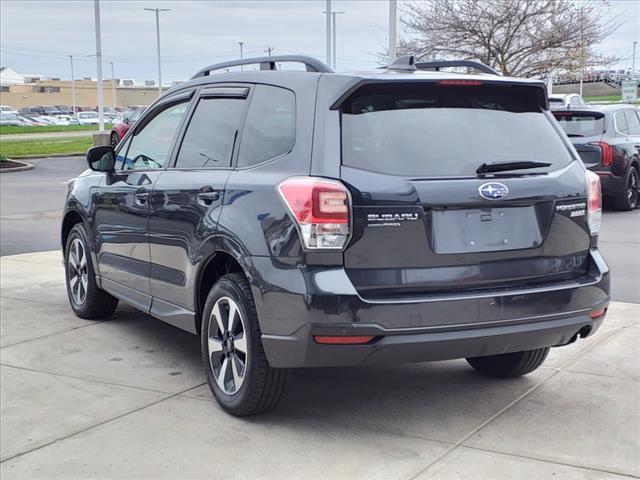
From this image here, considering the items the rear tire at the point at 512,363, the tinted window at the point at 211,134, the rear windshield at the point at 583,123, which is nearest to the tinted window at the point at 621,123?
the rear windshield at the point at 583,123

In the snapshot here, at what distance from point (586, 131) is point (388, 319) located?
10.7 meters

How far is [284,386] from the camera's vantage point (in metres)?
4.30

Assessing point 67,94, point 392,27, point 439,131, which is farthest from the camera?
point 67,94

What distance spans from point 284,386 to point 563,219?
1652 millimetres

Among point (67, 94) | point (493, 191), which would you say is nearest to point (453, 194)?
point (493, 191)

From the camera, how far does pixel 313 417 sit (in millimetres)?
4477

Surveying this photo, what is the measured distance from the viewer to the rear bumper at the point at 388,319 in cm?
380

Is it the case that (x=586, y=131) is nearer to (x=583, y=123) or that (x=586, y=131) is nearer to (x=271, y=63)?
(x=583, y=123)

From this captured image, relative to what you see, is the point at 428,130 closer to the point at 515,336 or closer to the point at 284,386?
the point at 515,336

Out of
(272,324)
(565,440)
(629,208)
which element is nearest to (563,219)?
(565,440)

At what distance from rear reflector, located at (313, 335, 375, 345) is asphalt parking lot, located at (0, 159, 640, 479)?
1.83ft

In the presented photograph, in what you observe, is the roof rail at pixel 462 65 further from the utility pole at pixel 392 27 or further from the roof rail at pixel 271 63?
the utility pole at pixel 392 27

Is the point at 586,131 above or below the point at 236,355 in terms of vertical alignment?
above

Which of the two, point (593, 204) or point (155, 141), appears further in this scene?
point (155, 141)
